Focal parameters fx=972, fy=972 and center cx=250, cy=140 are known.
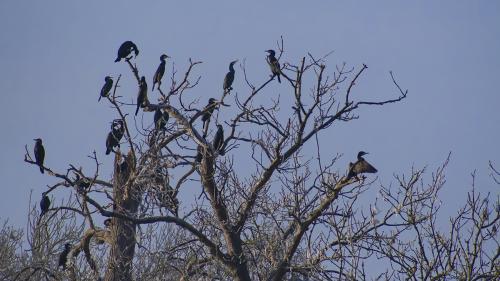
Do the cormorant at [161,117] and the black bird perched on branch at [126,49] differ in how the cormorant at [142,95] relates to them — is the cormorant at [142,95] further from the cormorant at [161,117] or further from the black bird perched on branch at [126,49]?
the black bird perched on branch at [126,49]

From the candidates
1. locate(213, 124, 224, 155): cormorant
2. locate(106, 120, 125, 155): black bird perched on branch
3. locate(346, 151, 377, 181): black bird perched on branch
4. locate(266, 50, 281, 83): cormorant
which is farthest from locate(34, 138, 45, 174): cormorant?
locate(346, 151, 377, 181): black bird perched on branch

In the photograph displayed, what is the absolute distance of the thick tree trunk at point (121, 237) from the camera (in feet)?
45.1

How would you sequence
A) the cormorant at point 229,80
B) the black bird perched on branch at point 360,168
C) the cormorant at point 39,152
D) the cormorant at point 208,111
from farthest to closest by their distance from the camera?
the cormorant at point 39,152
the cormorant at point 229,80
the cormorant at point 208,111
the black bird perched on branch at point 360,168

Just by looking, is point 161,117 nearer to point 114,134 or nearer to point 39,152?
point 114,134

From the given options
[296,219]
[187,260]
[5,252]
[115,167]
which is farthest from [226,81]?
[5,252]

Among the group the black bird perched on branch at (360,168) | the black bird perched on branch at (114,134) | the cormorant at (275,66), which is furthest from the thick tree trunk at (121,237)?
the black bird perched on branch at (360,168)

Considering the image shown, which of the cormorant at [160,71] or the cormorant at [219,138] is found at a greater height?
the cormorant at [160,71]

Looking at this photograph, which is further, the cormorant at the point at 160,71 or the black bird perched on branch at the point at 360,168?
the cormorant at the point at 160,71

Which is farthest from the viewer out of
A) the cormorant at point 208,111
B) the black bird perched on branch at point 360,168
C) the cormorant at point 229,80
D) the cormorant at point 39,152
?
the cormorant at point 39,152

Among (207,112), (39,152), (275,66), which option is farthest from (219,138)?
(39,152)

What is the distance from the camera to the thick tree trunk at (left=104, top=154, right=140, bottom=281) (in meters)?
13.7

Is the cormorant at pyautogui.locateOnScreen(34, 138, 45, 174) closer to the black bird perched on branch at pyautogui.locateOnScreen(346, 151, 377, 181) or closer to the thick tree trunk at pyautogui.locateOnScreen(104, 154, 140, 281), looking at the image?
the thick tree trunk at pyautogui.locateOnScreen(104, 154, 140, 281)

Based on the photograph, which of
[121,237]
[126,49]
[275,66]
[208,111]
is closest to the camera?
[275,66]

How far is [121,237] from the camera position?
1427 centimetres
